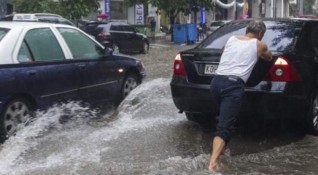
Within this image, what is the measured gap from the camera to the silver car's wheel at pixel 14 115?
6645mm

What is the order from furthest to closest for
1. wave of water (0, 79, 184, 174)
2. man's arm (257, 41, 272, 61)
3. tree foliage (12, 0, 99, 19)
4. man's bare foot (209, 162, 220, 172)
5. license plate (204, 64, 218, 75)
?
tree foliage (12, 0, 99, 19) → license plate (204, 64, 218, 75) → wave of water (0, 79, 184, 174) → man's arm (257, 41, 272, 61) → man's bare foot (209, 162, 220, 172)

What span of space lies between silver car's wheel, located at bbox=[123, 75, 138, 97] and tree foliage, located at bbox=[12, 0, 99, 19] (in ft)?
53.0

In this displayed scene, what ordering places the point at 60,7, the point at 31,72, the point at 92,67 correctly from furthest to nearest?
1. the point at 60,7
2. the point at 92,67
3. the point at 31,72

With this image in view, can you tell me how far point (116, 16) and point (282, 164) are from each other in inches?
1486

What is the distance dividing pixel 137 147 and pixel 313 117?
2312 millimetres

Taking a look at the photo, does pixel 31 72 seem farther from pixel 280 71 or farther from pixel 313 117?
pixel 313 117

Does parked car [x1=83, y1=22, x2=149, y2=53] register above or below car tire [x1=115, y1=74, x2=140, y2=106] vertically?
above

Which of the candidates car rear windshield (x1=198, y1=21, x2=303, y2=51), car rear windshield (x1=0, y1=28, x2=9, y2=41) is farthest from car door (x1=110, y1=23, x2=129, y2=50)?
car rear windshield (x1=0, y1=28, x2=9, y2=41)

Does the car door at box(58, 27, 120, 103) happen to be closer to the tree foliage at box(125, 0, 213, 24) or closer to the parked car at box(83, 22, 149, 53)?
the parked car at box(83, 22, 149, 53)

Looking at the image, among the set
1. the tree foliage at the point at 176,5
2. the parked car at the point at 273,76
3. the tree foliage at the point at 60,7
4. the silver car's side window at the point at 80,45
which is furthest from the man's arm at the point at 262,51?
the tree foliage at the point at 176,5

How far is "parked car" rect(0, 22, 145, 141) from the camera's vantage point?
22.0 feet

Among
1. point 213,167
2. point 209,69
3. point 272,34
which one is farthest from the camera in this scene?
point 272,34

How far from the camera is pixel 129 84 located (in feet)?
31.2

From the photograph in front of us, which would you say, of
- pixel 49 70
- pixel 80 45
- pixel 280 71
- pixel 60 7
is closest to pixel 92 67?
pixel 80 45
